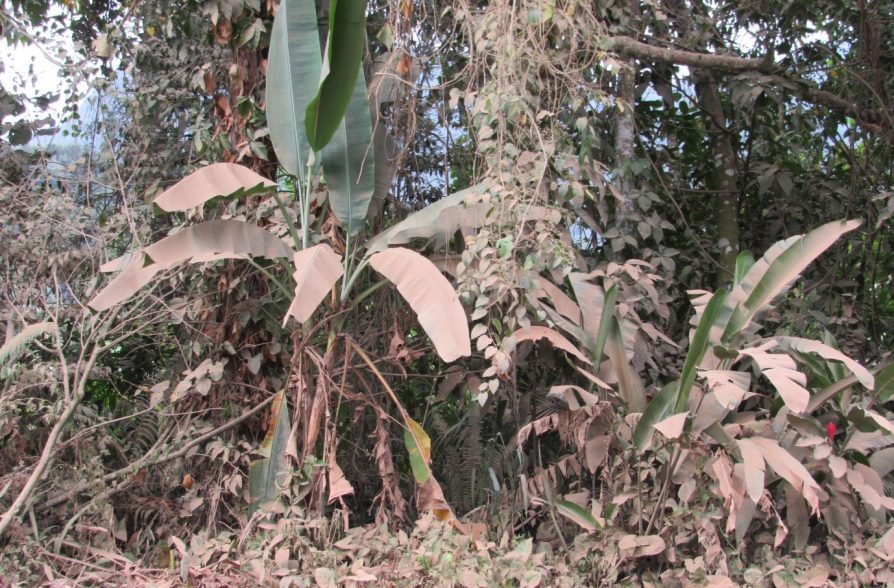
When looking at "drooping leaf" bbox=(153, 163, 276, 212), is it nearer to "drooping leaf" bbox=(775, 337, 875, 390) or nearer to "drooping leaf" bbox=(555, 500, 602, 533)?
"drooping leaf" bbox=(555, 500, 602, 533)

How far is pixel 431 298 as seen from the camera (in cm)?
369

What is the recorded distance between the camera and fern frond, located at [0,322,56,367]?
4242 mm

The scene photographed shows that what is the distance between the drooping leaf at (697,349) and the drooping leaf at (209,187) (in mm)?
2293

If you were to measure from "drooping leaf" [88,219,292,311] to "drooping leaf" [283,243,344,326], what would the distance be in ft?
1.36

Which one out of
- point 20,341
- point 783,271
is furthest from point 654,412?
point 20,341

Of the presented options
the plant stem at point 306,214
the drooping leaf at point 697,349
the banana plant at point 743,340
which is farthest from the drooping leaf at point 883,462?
the plant stem at point 306,214

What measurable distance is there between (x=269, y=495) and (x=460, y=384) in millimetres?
1442

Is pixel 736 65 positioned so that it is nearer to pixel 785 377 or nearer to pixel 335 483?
pixel 785 377

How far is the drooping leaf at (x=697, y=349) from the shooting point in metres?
3.90

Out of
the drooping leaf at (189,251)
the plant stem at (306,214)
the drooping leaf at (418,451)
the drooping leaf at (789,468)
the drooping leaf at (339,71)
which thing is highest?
the drooping leaf at (339,71)

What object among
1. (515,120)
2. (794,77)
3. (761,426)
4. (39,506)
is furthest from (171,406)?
(794,77)

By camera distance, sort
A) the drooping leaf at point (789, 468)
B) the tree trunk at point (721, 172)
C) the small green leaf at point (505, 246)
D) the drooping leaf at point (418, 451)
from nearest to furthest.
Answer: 1. the drooping leaf at point (789, 468)
2. the small green leaf at point (505, 246)
3. the drooping leaf at point (418, 451)
4. the tree trunk at point (721, 172)

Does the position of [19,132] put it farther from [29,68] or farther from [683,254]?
[683,254]

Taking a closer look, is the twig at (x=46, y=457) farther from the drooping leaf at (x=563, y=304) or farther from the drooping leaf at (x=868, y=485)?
the drooping leaf at (x=868, y=485)
